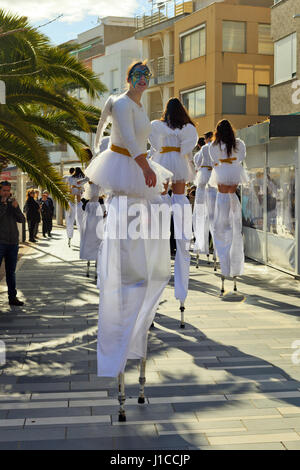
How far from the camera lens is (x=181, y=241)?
337 inches

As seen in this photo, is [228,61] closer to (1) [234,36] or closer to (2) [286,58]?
(1) [234,36]

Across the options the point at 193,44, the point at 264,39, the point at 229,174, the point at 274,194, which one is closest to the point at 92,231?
the point at 274,194

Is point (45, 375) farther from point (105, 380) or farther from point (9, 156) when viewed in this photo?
point (9, 156)

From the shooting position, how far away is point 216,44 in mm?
39469

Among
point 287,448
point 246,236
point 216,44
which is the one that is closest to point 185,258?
point 287,448

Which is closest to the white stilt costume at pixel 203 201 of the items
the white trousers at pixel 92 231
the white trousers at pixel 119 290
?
the white trousers at pixel 92 231

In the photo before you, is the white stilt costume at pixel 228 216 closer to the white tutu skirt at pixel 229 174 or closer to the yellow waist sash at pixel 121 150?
the white tutu skirt at pixel 229 174

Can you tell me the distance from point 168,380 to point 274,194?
8.94m

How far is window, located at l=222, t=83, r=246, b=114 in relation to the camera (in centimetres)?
4000

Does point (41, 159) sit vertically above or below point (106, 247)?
above

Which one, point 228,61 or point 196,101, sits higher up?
point 228,61

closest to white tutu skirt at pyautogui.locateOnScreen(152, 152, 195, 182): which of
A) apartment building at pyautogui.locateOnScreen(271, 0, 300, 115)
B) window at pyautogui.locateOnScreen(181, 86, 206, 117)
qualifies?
apartment building at pyautogui.locateOnScreen(271, 0, 300, 115)

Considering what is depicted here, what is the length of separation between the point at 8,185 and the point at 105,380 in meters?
4.92

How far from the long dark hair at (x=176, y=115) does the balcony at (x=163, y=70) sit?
125 ft
